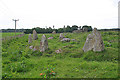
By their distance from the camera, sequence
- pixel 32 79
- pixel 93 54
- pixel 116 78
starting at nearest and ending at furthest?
1. pixel 116 78
2. pixel 32 79
3. pixel 93 54

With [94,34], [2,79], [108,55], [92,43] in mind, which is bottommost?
[2,79]

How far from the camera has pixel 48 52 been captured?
733 inches

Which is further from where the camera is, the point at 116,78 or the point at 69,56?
the point at 69,56

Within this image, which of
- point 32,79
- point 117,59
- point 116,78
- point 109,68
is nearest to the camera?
point 116,78

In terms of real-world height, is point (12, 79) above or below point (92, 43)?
below

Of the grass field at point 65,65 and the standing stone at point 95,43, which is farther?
the standing stone at point 95,43

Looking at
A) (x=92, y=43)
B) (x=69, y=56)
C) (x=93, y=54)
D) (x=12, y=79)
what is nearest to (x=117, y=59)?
(x=93, y=54)

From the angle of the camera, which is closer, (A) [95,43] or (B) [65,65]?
(B) [65,65]

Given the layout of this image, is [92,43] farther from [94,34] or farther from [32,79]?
[32,79]

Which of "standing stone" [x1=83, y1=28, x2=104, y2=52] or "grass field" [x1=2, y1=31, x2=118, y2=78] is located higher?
"standing stone" [x1=83, y1=28, x2=104, y2=52]

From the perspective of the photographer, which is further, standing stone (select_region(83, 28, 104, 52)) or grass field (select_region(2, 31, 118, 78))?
standing stone (select_region(83, 28, 104, 52))

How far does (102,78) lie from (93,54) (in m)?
6.59

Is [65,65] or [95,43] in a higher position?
[95,43]

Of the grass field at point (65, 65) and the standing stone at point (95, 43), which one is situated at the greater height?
the standing stone at point (95, 43)
